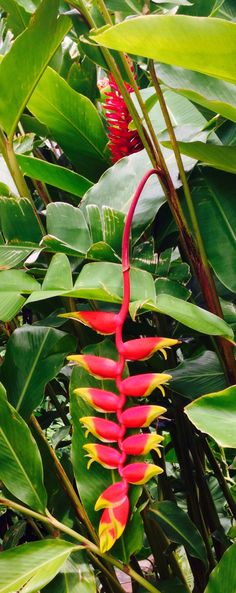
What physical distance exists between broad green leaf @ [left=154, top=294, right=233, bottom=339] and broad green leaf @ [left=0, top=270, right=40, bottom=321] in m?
0.11

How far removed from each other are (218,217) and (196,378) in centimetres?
17

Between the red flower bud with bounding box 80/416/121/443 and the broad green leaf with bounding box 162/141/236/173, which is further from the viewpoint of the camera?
the broad green leaf with bounding box 162/141/236/173

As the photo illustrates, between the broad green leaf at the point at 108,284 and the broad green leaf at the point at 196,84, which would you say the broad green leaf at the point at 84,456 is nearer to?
the broad green leaf at the point at 108,284

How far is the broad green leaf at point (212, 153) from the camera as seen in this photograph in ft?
1.82

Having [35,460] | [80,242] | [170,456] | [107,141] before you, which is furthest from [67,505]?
[170,456]

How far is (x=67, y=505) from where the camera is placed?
68cm

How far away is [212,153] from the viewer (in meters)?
0.56

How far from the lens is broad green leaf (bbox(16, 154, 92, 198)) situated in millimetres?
660

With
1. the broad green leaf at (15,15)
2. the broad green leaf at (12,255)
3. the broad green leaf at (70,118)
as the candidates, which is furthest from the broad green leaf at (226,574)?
the broad green leaf at (15,15)

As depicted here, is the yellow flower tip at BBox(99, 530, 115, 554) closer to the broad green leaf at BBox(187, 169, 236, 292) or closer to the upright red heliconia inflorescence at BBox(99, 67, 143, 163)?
the broad green leaf at BBox(187, 169, 236, 292)

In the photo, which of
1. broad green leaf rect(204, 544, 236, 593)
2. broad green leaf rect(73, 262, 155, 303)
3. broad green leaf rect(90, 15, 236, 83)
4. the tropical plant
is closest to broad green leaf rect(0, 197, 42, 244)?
the tropical plant

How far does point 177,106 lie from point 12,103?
277mm

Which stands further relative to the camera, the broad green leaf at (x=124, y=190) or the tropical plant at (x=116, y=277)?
the broad green leaf at (x=124, y=190)

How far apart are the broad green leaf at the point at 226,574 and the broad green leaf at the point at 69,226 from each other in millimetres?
297
